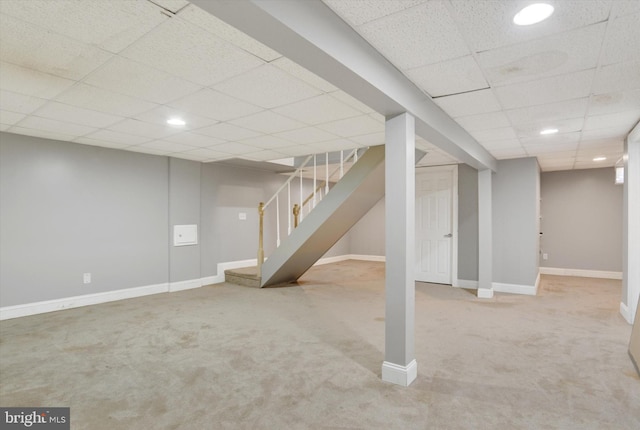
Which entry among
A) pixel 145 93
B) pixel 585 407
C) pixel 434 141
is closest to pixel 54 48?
pixel 145 93

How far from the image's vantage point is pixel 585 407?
2.27 metres

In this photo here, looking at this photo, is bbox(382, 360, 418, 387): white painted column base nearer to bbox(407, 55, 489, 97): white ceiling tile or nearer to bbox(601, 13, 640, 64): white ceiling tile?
bbox(407, 55, 489, 97): white ceiling tile

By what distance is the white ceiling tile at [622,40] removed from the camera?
5.80 ft

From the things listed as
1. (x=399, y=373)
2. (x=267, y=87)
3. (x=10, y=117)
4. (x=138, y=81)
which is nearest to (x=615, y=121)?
(x=399, y=373)

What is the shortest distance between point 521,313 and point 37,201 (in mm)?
6474

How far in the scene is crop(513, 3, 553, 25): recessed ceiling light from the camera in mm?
1639

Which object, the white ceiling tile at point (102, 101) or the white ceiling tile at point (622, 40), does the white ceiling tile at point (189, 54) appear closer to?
the white ceiling tile at point (102, 101)

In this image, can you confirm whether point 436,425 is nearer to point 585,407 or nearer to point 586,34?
point 585,407

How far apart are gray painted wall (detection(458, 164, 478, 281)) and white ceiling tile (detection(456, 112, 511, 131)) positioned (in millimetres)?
2506

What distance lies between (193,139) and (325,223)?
2188mm

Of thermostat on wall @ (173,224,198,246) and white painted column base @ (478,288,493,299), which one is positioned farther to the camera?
thermostat on wall @ (173,224,198,246)

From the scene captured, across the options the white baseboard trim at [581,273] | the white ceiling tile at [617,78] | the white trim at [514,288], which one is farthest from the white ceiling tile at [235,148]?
the white baseboard trim at [581,273]

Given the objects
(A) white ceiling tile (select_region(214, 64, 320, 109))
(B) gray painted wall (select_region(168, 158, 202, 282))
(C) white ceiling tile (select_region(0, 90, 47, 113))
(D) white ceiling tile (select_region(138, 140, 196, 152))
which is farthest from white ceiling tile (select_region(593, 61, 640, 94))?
(B) gray painted wall (select_region(168, 158, 202, 282))

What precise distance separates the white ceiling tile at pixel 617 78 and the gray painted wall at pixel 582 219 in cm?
551
